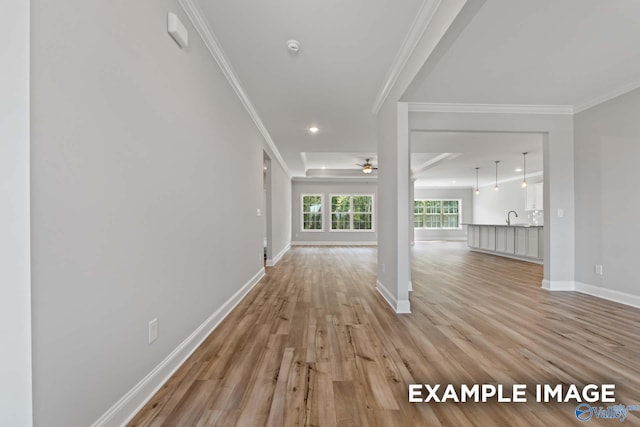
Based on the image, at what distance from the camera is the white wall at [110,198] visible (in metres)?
0.96

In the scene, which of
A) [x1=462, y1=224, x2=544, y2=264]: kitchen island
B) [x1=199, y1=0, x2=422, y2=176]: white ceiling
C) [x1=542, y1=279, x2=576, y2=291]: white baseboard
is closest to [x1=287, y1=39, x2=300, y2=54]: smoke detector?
[x1=199, y1=0, x2=422, y2=176]: white ceiling

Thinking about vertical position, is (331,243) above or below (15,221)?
below

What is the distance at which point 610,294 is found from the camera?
129 inches

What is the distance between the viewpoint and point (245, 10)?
2.02 metres

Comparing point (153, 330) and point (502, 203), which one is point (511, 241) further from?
point (153, 330)

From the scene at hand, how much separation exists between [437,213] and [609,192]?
390 inches

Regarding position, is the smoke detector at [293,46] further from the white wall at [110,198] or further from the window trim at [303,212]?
the window trim at [303,212]

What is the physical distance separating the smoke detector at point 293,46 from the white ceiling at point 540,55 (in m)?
1.13

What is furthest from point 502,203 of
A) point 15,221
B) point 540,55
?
point 15,221

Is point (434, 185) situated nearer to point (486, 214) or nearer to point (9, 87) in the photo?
point (486, 214)

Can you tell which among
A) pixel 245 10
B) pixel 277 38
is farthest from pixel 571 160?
pixel 245 10

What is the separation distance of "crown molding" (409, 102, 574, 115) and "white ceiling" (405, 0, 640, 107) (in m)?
0.09

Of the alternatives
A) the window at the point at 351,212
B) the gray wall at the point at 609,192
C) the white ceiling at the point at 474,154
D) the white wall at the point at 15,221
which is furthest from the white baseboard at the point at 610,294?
the window at the point at 351,212

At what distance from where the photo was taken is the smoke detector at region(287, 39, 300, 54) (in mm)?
2346
